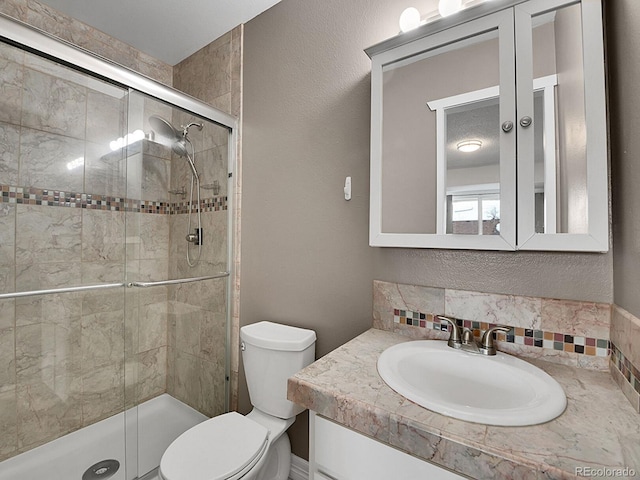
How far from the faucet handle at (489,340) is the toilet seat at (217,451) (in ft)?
2.92

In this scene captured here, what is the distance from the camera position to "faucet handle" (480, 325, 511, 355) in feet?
3.27

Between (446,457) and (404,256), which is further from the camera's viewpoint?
(404,256)

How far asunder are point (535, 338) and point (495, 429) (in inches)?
20.4

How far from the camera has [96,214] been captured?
148 centimetres

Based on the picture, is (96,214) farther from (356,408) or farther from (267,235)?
(356,408)

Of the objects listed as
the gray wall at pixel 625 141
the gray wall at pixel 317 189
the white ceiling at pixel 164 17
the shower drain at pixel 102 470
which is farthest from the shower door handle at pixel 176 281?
the gray wall at pixel 625 141

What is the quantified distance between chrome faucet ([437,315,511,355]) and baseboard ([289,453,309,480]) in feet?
3.46

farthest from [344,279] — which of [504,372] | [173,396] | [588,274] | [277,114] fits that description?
[173,396]

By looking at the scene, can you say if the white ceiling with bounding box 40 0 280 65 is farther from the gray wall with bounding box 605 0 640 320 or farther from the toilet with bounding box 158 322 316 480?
the toilet with bounding box 158 322 316 480

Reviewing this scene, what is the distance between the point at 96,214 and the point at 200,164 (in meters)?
0.57

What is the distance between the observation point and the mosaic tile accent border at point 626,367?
0.70m

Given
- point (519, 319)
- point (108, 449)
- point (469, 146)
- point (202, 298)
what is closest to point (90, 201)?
point (202, 298)

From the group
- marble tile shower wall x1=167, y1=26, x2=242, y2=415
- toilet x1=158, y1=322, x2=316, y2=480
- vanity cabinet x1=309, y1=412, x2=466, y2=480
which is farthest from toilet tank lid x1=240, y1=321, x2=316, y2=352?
vanity cabinet x1=309, y1=412, x2=466, y2=480

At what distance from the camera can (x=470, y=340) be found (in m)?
1.04
